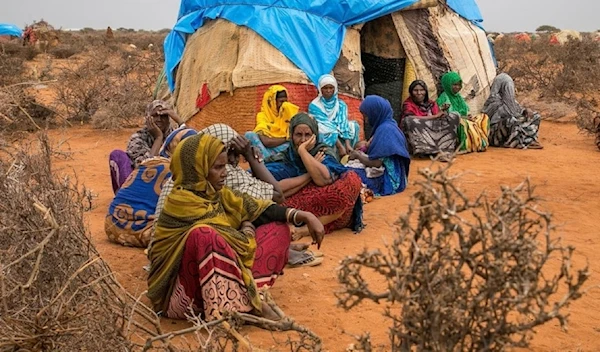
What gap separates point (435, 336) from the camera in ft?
6.37

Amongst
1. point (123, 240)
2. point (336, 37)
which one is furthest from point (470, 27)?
point (123, 240)

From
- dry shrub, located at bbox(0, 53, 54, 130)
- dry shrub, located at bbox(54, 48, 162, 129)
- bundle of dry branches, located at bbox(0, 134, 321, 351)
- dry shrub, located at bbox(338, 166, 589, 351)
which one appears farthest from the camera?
dry shrub, located at bbox(54, 48, 162, 129)

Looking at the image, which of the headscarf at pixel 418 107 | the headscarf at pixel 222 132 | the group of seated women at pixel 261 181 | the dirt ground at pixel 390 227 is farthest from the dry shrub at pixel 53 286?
the headscarf at pixel 418 107

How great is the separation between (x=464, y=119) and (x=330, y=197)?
3.80m

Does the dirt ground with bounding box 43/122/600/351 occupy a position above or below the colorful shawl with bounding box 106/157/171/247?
below

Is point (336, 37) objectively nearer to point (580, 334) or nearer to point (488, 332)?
point (580, 334)

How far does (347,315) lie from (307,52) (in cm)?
460

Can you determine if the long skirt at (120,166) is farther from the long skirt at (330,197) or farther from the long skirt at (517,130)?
the long skirt at (517,130)

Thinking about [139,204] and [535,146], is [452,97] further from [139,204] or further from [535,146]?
[139,204]

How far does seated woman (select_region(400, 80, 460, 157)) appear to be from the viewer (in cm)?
791

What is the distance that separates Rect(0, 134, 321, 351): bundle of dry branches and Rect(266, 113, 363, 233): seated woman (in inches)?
80.4

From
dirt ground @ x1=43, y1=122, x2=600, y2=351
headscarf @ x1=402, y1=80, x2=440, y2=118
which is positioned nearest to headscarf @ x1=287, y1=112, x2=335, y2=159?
dirt ground @ x1=43, y1=122, x2=600, y2=351

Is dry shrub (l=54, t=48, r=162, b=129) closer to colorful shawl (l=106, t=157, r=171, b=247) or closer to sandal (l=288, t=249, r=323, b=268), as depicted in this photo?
colorful shawl (l=106, t=157, r=171, b=247)

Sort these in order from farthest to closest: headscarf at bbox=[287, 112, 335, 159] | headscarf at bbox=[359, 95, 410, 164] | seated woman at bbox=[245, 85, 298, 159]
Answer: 1. seated woman at bbox=[245, 85, 298, 159]
2. headscarf at bbox=[359, 95, 410, 164]
3. headscarf at bbox=[287, 112, 335, 159]
